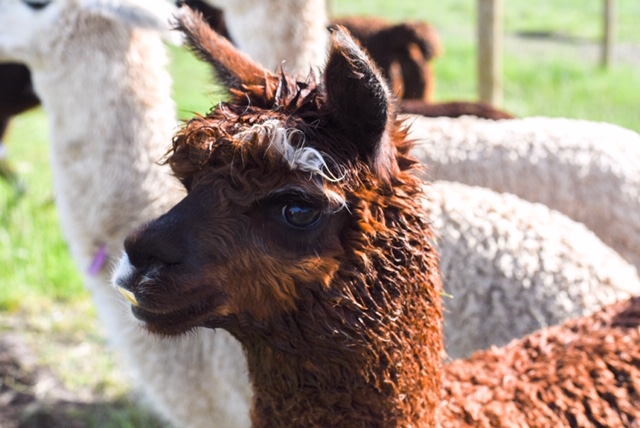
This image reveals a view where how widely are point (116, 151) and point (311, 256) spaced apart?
1746mm

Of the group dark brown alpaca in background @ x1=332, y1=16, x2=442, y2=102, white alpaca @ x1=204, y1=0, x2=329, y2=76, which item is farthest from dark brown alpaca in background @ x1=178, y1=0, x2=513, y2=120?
white alpaca @ x1=204, y1=0, x2=329, y2=76

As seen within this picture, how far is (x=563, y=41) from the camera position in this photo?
12.3 metres

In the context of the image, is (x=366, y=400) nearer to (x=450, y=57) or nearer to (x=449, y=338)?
(x=449, y=338)

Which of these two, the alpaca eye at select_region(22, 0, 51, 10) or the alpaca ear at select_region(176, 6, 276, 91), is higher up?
the alpaca eye at select_region(22, 0, 51, 10)

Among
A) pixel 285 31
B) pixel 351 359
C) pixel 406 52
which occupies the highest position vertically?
pixel 406 52

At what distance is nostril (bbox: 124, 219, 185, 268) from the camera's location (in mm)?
1729

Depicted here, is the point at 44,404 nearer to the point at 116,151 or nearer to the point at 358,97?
the point at 116,151

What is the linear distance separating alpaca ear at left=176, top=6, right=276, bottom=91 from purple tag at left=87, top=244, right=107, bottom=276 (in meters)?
1.31

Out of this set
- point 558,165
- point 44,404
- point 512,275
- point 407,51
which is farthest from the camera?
point 407,51

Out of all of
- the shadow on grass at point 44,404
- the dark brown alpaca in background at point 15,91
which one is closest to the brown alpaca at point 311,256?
the shadow on grass at point 44,404

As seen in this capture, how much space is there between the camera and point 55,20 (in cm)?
343

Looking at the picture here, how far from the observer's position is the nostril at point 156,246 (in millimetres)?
1729

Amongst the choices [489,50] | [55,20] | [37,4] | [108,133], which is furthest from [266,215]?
[489,50]

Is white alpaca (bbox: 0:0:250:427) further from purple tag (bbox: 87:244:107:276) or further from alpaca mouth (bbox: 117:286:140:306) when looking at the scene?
alpaca mouth (bbox: 117:286:140:306)
